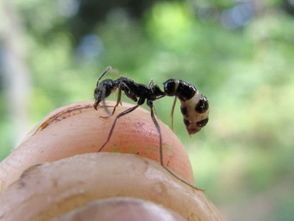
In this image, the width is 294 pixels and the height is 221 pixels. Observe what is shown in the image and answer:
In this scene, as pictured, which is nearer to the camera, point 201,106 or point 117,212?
point 117,212

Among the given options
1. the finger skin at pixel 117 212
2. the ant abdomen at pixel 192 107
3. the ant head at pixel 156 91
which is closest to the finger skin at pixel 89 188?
the finger skin at pixel 117 212

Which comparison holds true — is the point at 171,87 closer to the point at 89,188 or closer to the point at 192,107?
the point at 192,107

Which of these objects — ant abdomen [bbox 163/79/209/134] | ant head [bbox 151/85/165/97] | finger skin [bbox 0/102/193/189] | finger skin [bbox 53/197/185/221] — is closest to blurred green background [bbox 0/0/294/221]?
ant head [bbox 151/85/165/97]

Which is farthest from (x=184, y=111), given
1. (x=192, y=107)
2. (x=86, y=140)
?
(x=86, y=140)

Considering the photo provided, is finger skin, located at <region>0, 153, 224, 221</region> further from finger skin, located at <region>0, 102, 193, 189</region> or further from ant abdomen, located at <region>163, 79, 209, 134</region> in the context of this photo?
ant abdomen, located at <region>163, 79, 209, 134</region>

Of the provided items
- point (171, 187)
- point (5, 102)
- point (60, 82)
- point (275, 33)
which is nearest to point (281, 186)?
point (275, 33)

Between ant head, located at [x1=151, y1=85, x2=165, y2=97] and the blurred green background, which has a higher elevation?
ant head, located at [x1=151, y1=85, x2=165, y2=97]

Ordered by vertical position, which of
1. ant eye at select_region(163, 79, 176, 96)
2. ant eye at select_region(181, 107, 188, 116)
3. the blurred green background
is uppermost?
ant eye at select_region(163, 79, 176, 96)

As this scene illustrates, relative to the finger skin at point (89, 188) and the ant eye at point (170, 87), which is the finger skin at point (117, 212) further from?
the ant eye at point (170, 87)
